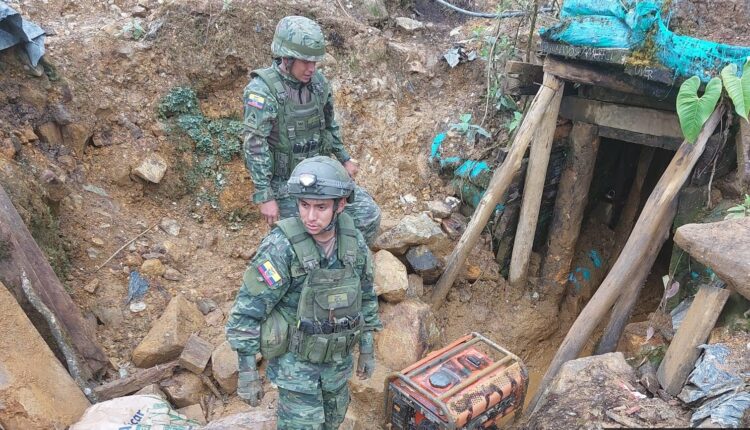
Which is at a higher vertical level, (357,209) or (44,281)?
(357,209)

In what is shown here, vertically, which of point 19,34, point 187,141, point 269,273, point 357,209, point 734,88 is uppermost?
point 734,88

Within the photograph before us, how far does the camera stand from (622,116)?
498 cm

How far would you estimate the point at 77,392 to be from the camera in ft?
11.2

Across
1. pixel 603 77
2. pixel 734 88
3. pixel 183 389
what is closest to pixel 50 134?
pixel 183 389

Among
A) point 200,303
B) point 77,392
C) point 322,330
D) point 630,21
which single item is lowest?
point 200,303

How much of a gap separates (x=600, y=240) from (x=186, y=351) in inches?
188

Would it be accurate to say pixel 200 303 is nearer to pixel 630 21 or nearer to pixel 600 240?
pixel 630 21

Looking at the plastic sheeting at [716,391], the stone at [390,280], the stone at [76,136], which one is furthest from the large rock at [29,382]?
the plastic sheeting at [716,391]

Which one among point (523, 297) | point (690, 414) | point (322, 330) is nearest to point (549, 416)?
point (690, 414)

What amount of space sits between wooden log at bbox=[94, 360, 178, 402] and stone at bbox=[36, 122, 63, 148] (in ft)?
7.28

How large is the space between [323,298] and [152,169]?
3167 mm

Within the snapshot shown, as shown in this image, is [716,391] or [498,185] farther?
[498,185]

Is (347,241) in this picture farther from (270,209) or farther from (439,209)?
(439,209)

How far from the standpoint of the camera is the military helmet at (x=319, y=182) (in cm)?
268
